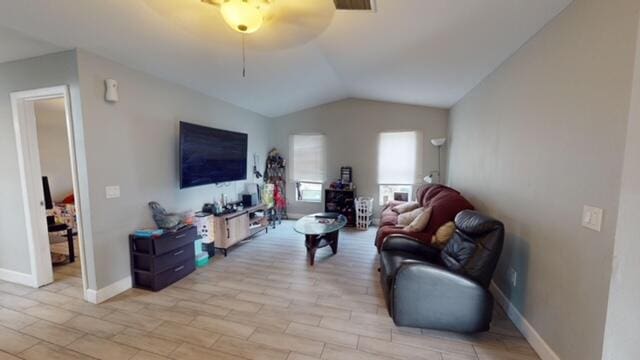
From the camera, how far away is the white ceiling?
6.20ft

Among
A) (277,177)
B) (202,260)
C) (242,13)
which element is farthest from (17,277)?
(277,177)

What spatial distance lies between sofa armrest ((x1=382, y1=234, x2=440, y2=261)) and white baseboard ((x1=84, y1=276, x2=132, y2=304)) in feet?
9.48

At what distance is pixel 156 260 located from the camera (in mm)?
2758

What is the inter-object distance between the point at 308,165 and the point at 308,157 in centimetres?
19

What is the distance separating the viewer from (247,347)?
197 centimetres

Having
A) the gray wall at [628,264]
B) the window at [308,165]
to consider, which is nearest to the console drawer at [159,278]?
the window at [308,165]

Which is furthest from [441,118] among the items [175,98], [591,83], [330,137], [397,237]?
[175,98]

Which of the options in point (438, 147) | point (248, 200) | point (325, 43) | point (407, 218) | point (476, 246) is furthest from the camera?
point (438, 147)

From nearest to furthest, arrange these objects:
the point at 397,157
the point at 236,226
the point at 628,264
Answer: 1. the point at 628,264
2. the point at 236,226
3. the point at 397,157

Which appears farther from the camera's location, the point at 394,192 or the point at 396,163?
the point at 394,192

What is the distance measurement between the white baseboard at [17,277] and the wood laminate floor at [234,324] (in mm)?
77

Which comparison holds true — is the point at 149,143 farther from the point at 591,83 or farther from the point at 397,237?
the point at 591,83

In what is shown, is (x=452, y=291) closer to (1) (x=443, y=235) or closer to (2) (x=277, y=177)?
(1) (x=443, y=235)

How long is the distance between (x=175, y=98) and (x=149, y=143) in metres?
0.74
